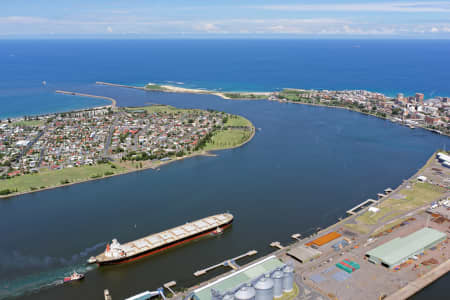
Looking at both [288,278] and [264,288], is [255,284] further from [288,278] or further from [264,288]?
[288,278]

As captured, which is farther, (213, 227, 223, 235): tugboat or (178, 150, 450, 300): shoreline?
(213, 227, 223, 235): tugboat

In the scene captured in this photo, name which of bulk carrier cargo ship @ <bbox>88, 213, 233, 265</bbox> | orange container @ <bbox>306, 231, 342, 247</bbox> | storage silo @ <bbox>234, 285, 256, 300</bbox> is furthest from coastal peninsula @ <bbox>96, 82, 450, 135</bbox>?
storage silo @ <bbox>234, 285, 256, 300</bbox>

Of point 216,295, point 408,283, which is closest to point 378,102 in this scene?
point 408,283

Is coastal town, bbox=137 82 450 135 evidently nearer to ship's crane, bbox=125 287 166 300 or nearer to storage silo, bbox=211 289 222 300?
storage silo, bbox=211 289 222 300

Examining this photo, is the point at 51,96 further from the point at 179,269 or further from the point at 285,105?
the point at 179,269

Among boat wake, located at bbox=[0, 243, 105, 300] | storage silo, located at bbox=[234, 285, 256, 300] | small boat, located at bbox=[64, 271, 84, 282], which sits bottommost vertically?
boat wake, located at bbox=[0, 243, 105, 300]

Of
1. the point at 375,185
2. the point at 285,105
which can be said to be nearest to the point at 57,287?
the point at 375,185
